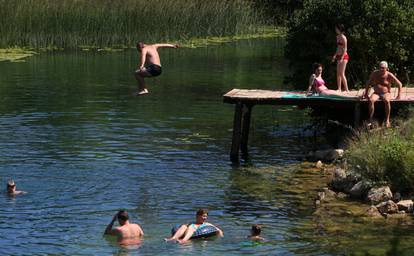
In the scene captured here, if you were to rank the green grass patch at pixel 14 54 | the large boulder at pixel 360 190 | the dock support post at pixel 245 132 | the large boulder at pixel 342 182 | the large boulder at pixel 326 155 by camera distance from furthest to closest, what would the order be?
1. the green grass patch at pixel 14 54
2. the dock support post at pixel 245 132
3. the large boulder at pixel 326 155
4. the large boulder at pixel 342 182
5. the large boulder at pixel 360 190

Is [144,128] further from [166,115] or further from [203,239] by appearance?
[203,239]

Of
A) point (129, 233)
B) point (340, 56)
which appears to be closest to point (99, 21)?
point (340, 56)

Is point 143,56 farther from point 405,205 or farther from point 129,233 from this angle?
point 405,205

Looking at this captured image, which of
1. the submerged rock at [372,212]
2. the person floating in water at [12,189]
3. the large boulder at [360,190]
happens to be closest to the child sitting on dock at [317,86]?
the large boulder at [360,190]

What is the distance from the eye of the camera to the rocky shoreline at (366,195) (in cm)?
2100

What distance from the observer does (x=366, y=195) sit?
877 inches

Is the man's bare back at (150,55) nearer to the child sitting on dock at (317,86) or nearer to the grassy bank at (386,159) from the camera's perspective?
the child sitting on dock at (317,86)

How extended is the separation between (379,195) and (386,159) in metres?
0.95

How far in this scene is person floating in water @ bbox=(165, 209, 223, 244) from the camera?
19109 millimetres

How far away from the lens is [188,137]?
3064 centimetres

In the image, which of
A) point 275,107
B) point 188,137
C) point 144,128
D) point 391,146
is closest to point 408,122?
point 391,146

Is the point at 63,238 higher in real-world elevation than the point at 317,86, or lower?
lower

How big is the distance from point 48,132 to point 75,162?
4944 mm

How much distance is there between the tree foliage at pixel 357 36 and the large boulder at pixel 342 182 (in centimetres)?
699
